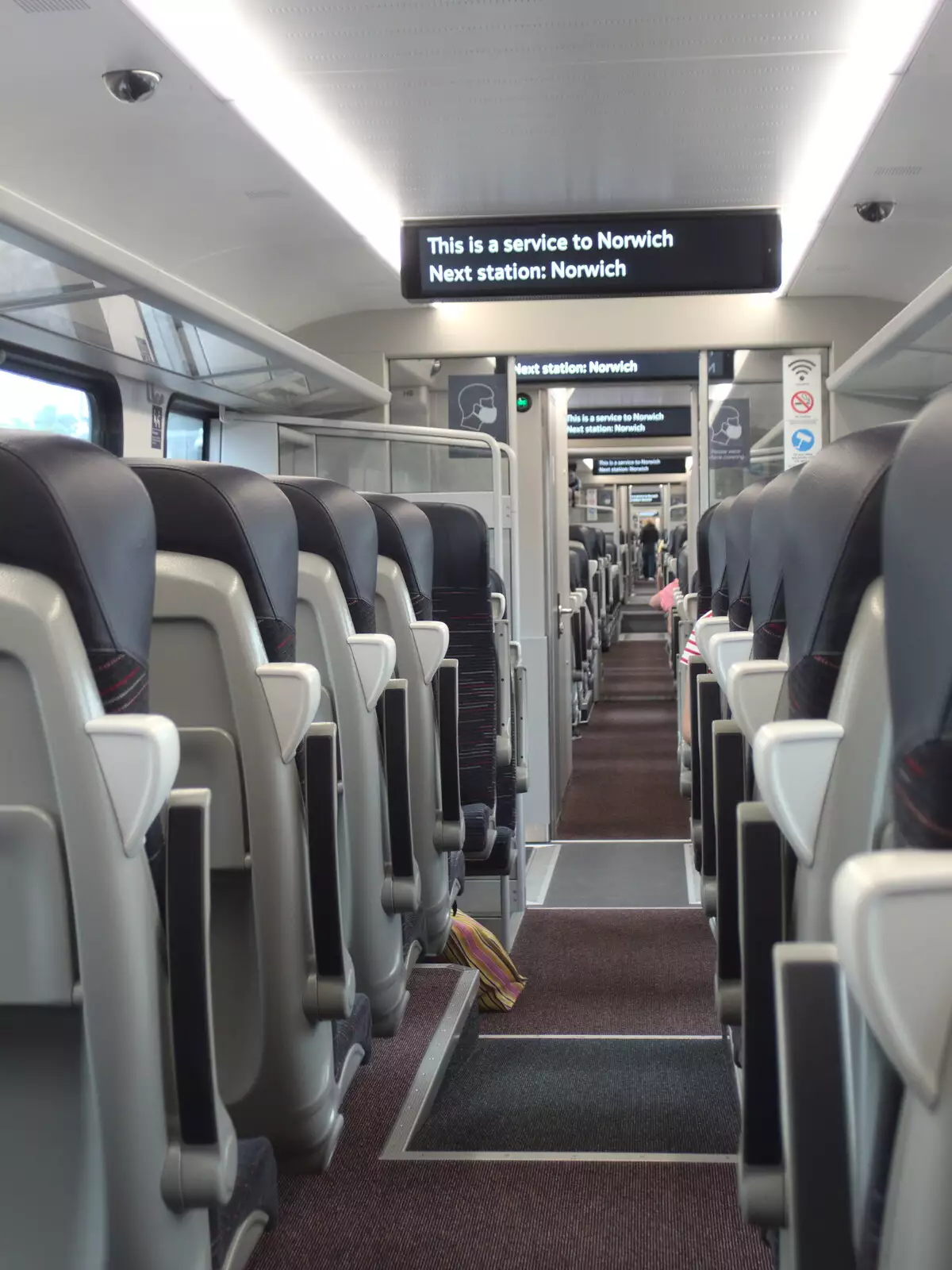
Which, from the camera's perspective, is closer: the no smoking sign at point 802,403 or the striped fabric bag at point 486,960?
the striped fabric bag at point 486,960

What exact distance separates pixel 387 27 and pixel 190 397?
2.42 metres

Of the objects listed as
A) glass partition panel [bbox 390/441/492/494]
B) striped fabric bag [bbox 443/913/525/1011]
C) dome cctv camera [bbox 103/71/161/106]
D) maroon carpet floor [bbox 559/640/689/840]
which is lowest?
maroon carpet floor [bbox 559/640/689/840]

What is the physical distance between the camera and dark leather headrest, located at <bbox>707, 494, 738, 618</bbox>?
3.79 metres

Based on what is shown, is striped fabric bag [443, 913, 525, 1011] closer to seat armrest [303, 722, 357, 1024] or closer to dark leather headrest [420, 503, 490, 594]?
dark leather headrest [420, 503, 490, 594]

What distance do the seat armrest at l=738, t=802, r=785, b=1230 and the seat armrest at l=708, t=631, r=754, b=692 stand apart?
73cm

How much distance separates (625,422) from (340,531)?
12602 millimetres

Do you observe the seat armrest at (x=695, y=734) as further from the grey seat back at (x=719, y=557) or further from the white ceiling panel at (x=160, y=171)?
the white ceiling panel at (x=160, y=171)

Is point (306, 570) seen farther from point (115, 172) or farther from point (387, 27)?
point (115, 172)

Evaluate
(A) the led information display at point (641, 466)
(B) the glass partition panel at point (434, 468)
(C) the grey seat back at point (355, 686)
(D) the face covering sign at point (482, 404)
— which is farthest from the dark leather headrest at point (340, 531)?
(A) the led information display at point (641, 466)

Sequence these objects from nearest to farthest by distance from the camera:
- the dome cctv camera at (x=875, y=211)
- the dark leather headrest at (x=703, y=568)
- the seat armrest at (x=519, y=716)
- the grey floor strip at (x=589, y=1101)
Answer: the grey floor strip at (x=589, y=1101) < the dark leather headrest at (x=703, y=568) < the seat armrest at (x=519, y=716) < the dome cctv camera at (x=875, y=211)

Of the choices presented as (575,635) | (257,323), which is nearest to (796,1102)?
(257,323)

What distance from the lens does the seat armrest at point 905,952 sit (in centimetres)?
83

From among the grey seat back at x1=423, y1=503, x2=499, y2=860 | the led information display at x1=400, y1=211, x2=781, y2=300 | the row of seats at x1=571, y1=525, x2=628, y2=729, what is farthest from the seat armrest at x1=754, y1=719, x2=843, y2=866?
the row of seats at x1=571, y1=525, x2=628, y2=729

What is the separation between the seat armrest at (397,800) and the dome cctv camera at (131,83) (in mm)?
2189
